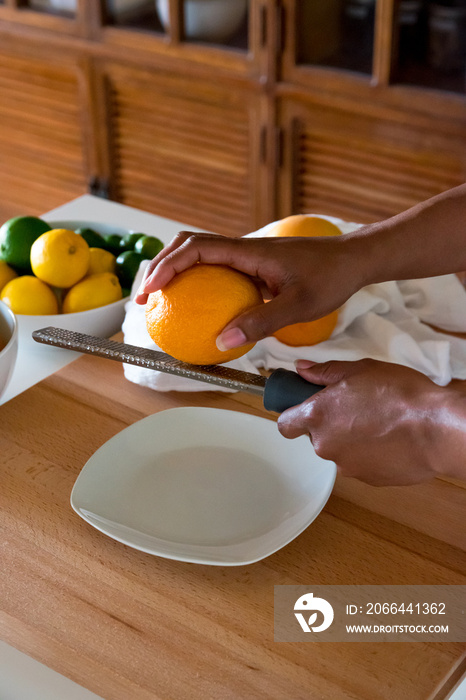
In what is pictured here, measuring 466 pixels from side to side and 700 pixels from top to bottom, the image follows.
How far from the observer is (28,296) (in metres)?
1.04

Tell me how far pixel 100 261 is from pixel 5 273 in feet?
0.44

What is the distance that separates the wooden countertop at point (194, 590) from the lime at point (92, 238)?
1.16ft

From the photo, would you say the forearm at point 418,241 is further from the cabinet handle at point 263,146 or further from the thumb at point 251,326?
the cabinet handle at point 263,146

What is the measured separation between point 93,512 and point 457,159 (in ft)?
4.63

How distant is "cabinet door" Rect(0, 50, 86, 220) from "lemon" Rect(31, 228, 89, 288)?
5.02ft

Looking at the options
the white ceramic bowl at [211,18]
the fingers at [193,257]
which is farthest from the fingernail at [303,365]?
the white ceramic bowl at [211,18]

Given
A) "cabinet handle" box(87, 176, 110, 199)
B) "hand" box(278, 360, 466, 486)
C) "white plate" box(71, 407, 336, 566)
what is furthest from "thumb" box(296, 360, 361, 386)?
"cabinet handle" box(87, 176, 110, 199)

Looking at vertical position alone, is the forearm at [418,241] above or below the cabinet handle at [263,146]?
above

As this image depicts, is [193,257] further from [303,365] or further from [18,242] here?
[18,242]

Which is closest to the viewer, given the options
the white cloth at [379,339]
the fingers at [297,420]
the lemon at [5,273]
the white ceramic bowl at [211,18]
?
the fingers at [297,420]

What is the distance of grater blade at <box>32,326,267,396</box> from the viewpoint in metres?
0.78

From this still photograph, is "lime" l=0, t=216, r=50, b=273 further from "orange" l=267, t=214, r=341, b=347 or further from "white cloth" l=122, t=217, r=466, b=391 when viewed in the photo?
"orange" l=267, t=214, r=341, b=347

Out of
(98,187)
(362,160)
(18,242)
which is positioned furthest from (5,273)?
(98,187)

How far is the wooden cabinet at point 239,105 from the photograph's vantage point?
6.18 feet
